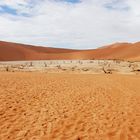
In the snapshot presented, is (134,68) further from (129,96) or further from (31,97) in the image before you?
(31,97)

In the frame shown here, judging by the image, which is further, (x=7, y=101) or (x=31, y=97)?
(x=31, y=97)

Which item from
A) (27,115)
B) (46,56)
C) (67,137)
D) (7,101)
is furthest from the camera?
(46,56)

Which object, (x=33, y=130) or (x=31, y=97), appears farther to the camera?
(x=31, y=97)

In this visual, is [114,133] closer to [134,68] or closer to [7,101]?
[7,101]

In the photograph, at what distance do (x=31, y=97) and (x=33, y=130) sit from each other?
14.3ft

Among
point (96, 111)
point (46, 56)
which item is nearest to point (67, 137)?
point (96, 111)

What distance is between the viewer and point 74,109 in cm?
1025

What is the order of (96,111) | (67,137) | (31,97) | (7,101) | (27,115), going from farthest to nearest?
(31,97) → (7,101) → (96,111) → (27,115) → (67,137)

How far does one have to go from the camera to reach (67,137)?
734 centimetres

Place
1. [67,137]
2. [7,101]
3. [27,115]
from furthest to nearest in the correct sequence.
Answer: [7,101] < [27,115] < [67,137]

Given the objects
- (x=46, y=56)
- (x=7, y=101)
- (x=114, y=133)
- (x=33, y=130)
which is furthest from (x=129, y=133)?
(x=46, y=56)

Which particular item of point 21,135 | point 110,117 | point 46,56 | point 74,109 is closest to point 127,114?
point 110,117

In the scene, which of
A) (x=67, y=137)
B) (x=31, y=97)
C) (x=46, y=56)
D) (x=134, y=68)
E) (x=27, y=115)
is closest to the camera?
(x=67, y=137)

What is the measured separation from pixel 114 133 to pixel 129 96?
5.77m
